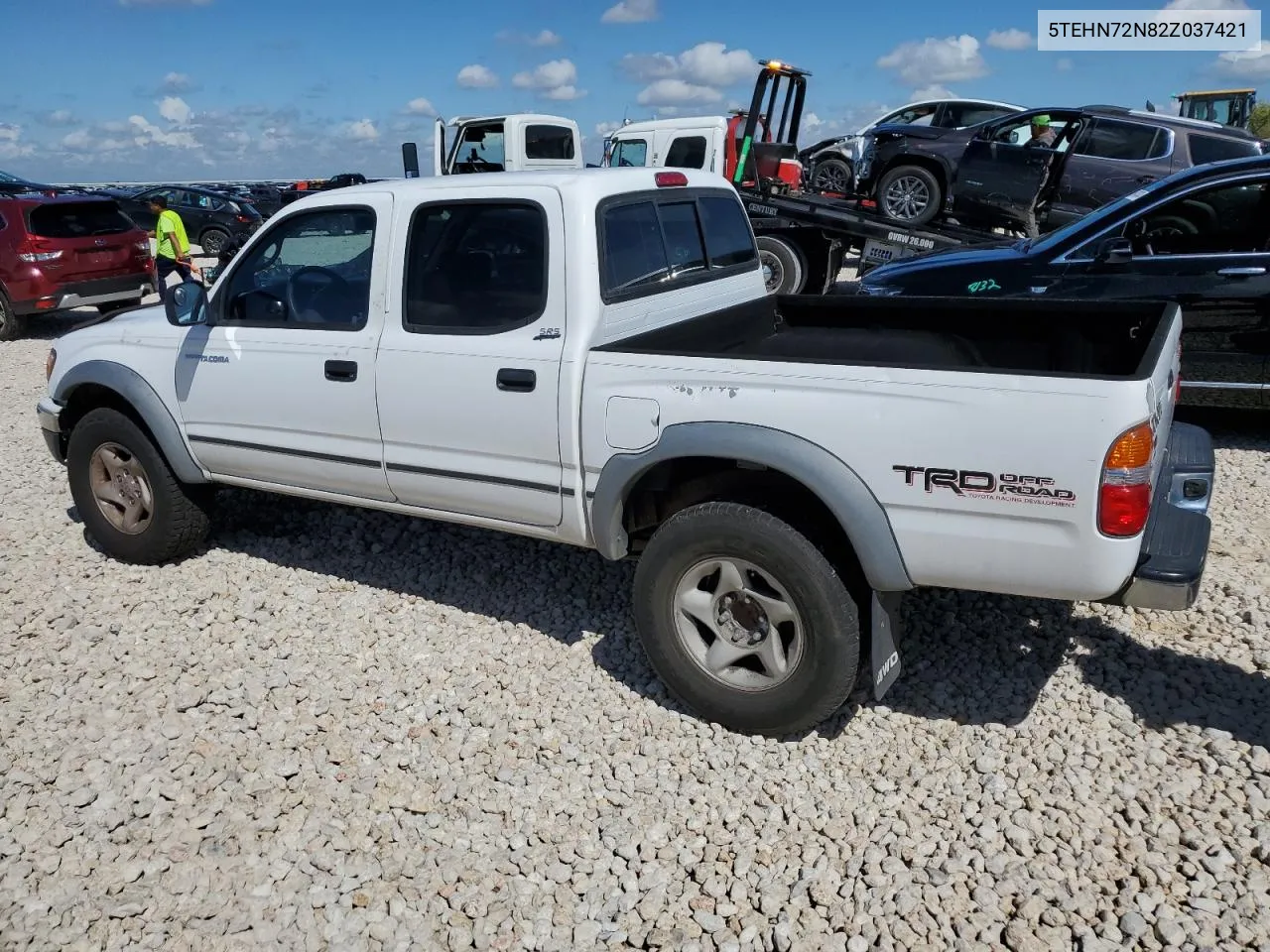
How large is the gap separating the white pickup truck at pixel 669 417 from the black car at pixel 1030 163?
6.58m

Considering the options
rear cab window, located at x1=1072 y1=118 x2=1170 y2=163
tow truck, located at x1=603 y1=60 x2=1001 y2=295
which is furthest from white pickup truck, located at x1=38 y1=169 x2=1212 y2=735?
rear cab window, located at x1=1072 y1=118 x2=1170 y2=163

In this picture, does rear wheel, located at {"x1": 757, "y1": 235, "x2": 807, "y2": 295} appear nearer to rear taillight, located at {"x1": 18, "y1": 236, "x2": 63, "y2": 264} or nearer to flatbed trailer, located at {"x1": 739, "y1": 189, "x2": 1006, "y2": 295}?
flatbed trailer, located at {"x1": 739, "y1": 189, "x2": 1006, "y2": 295}

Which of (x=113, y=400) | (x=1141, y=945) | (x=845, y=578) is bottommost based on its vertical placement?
(x=1141, y=945)

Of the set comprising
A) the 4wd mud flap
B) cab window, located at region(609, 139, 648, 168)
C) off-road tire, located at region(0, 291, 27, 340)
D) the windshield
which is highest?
cab window, located at region(609, 139, 648, 168)

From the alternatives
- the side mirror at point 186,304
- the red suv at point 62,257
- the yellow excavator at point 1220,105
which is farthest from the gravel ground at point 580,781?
the yellow excavator at point 1220,105

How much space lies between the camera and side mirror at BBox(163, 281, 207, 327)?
4285 mm

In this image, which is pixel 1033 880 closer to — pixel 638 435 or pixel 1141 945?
pixel 1141 945

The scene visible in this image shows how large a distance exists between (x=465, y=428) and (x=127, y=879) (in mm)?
1803

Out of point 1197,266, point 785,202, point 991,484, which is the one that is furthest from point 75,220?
point 991,484

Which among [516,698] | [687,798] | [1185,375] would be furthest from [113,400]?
[1185,375]

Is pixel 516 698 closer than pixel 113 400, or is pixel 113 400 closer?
pixel 516 698

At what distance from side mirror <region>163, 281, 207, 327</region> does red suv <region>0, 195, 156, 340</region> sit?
9.04 metres

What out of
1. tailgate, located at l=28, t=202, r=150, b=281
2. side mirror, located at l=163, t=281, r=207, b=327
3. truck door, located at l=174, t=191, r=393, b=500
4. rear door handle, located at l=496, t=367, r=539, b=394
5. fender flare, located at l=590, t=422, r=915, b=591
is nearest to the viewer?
fender flare, located at l=590, t=422, r=915, b=591

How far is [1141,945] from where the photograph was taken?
2480 mm
